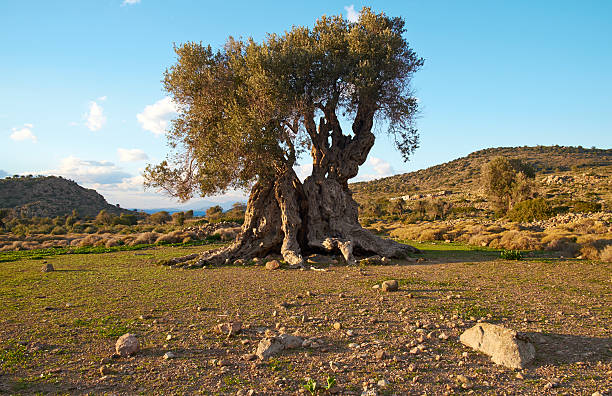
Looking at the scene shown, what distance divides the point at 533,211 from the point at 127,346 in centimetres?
3333

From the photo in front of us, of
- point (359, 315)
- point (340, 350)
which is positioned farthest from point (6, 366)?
point (359, 315)

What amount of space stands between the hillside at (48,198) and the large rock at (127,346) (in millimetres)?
67928

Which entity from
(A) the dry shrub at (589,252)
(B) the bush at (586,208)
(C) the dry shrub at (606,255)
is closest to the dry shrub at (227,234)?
(A) the dry shrub at (589,252)

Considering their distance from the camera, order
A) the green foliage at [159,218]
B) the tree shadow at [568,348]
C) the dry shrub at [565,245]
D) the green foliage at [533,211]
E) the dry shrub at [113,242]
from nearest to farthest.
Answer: the tree shadow at [568,348] < the dry shrub at [565,245] < the dry shrub at [113,242] < the green foliage at [533,211] < the green foliage at [159,218]

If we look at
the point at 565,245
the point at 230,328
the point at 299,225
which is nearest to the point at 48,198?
the point at 299,225

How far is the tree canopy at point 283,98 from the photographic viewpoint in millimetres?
13945

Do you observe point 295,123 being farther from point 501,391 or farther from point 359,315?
point 501,391

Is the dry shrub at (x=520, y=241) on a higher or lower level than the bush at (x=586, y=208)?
lower

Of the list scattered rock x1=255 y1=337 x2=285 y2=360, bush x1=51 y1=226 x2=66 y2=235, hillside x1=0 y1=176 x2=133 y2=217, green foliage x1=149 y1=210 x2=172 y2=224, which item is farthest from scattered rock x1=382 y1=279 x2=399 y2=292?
hillside x1=0 y1=176 x2=133 y2=217

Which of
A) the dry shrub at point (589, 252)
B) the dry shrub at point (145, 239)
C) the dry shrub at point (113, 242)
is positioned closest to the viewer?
the dry shrub at point (589, 252)

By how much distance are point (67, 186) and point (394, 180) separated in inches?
3071

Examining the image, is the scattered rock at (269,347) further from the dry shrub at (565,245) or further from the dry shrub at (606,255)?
the dry shrub at (565,245)

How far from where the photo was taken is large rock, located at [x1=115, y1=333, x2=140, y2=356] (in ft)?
16.4

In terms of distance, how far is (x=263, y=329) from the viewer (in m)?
5.98
